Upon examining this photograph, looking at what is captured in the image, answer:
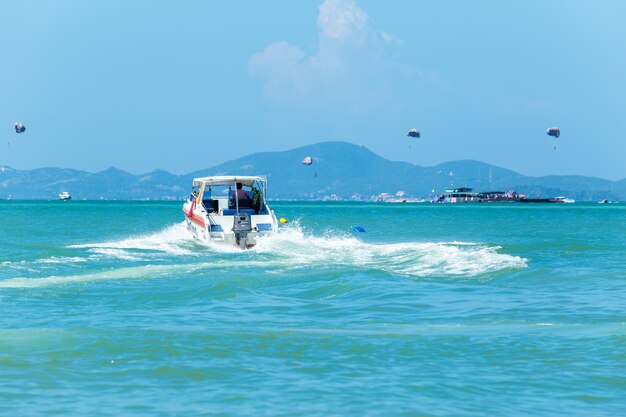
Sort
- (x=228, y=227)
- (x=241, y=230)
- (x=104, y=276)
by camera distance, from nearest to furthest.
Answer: (x=104, y=276) → (x=241, y=230) → (x=228, y=227)

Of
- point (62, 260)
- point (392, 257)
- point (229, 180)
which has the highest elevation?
point (229, 180)

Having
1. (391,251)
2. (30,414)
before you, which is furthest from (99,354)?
(391,251)

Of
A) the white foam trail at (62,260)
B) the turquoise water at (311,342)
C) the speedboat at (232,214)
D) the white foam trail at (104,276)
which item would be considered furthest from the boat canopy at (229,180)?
the turquoise water at (311,342)

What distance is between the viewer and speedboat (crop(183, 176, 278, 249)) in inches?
1485

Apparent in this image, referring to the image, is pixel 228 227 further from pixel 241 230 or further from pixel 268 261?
pixel 268 261

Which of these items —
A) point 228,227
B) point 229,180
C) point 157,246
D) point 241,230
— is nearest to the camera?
point 241,230

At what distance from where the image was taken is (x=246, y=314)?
17938 millimetres

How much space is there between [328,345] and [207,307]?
5626 mm

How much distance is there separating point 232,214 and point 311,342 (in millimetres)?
25501

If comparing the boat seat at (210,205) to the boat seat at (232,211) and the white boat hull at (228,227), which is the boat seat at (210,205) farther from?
the boat seat at (232,211)

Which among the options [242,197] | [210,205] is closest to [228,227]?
[242,197]

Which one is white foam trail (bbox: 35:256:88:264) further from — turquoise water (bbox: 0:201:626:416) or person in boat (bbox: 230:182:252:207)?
person in boat (bbox: 230:182:252:207)

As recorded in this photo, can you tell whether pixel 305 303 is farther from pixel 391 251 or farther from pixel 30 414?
pixel 391 251

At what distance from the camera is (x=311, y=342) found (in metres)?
14.2
